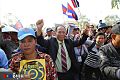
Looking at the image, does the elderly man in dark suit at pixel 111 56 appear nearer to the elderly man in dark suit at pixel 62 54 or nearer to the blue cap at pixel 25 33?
the blue cap at pixel 25 33

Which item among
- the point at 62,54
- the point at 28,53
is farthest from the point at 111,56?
the point at 62,54

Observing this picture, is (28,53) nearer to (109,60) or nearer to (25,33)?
(25,33)

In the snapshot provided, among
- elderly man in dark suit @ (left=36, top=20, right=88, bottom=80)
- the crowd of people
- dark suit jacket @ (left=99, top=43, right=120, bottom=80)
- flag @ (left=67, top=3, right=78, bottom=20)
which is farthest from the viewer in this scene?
flag @ (left=67, top=3, right=78, bottom=20)

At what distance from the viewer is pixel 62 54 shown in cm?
580

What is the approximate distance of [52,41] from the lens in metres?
5.88

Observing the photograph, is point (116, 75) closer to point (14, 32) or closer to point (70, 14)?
point (14, 32)

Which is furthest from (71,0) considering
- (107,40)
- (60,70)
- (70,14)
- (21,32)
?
(21,32)

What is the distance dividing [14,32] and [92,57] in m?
1.53

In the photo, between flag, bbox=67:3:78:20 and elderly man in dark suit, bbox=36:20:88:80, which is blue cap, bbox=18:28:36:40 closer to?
elderly man in dark suit, bbox=36:20:88:80

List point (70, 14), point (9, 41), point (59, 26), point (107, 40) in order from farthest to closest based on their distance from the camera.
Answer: point (70, 14) → point (107, 40) → point (59, 26) → point (9, 41)

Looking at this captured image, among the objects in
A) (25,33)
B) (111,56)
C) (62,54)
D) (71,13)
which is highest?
(71,13)

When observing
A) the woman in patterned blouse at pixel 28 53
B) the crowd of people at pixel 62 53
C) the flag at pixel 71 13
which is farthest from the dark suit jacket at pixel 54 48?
the flag at pixel 71 13

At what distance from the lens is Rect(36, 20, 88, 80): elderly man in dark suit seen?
18.9ft

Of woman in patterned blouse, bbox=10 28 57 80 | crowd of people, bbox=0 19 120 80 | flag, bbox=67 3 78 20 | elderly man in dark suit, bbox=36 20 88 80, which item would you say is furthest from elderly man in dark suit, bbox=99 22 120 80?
flag, bbox=67 3 78 20
